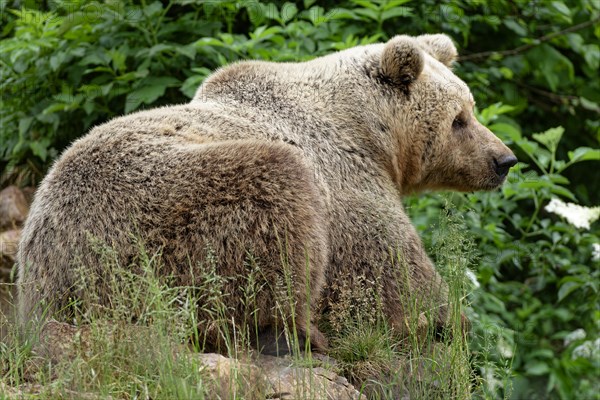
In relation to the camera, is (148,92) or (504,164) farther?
(148,92)

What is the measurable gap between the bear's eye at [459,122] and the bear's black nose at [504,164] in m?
0.34

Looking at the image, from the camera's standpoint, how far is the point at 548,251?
801 cm

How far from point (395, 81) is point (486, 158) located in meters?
0.86

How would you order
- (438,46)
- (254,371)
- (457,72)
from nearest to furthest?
(254,371), (438,46), (457,72)

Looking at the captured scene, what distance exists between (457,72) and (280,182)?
14.0 ft

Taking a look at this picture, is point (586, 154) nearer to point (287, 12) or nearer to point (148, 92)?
point (287, 12)

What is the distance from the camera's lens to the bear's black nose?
6.00 meters

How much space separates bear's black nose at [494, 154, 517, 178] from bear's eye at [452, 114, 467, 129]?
340 millimetres

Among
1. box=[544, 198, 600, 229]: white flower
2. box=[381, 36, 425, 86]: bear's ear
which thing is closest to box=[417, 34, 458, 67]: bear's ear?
box=[381, 36, 425, 86]: bear's ear

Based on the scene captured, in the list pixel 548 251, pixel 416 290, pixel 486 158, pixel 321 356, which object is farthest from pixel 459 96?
pixel 548 251

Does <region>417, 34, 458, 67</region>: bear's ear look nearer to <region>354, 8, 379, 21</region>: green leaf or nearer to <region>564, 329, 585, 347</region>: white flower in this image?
<region>354, 8, 379, 21</region>: green leaf

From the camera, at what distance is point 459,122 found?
5965 millimetres

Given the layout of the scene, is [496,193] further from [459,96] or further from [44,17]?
[44,17]

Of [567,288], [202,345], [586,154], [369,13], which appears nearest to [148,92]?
[369,13]
